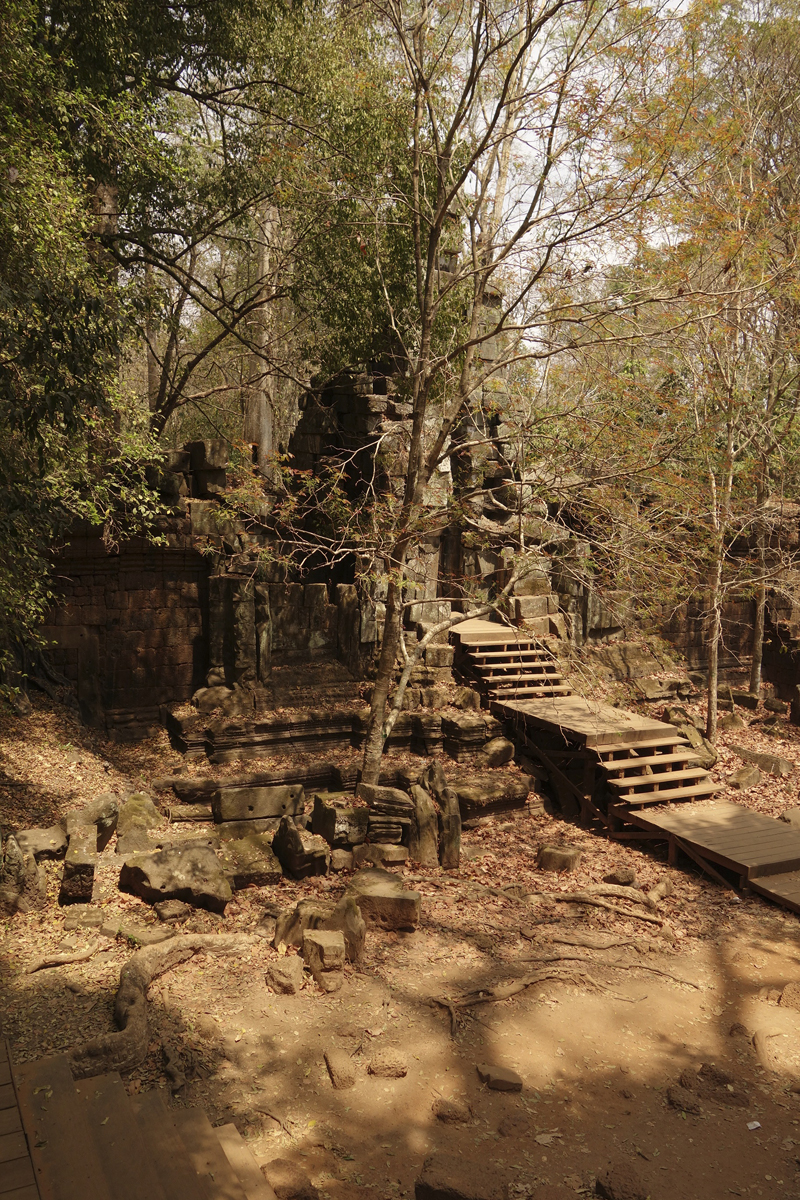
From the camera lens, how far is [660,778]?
10.9 metres

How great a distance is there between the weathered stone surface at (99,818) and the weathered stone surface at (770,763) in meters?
9.86

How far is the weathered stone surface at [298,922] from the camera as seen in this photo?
6.83 meters

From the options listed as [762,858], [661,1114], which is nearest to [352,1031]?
[661,1114]

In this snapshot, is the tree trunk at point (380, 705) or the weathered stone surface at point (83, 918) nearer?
the weathered stone surface at point (83, 918)

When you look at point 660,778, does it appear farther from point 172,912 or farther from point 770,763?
point 172,912

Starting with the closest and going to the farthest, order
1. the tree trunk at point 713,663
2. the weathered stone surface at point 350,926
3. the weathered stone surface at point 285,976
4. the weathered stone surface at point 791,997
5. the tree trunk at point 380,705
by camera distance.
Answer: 1. the weathered stone surface at point 285,976
2. the weathered stone surface at point 350,926
3. the weathered stone surface at point 791,997
4. the tree trunk at point 380,705
5. the tree trunk at point 713,663

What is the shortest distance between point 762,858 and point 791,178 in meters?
14.0

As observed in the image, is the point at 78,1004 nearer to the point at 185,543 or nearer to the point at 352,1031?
the point at 352,1031

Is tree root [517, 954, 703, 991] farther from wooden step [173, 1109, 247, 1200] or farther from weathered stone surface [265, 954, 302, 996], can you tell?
wooden step [173, 1109, 247, 1200]

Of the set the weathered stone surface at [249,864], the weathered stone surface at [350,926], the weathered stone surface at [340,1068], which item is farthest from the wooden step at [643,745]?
the weathered stone surface at [340,1068]

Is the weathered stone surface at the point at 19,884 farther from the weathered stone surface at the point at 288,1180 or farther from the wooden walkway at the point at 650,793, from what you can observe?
the wooden walkway at the point at 650,793

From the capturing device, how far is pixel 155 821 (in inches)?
358

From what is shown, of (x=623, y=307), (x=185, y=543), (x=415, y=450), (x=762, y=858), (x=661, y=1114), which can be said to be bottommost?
(x=661, y=1114)

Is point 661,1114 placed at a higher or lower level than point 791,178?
lower
